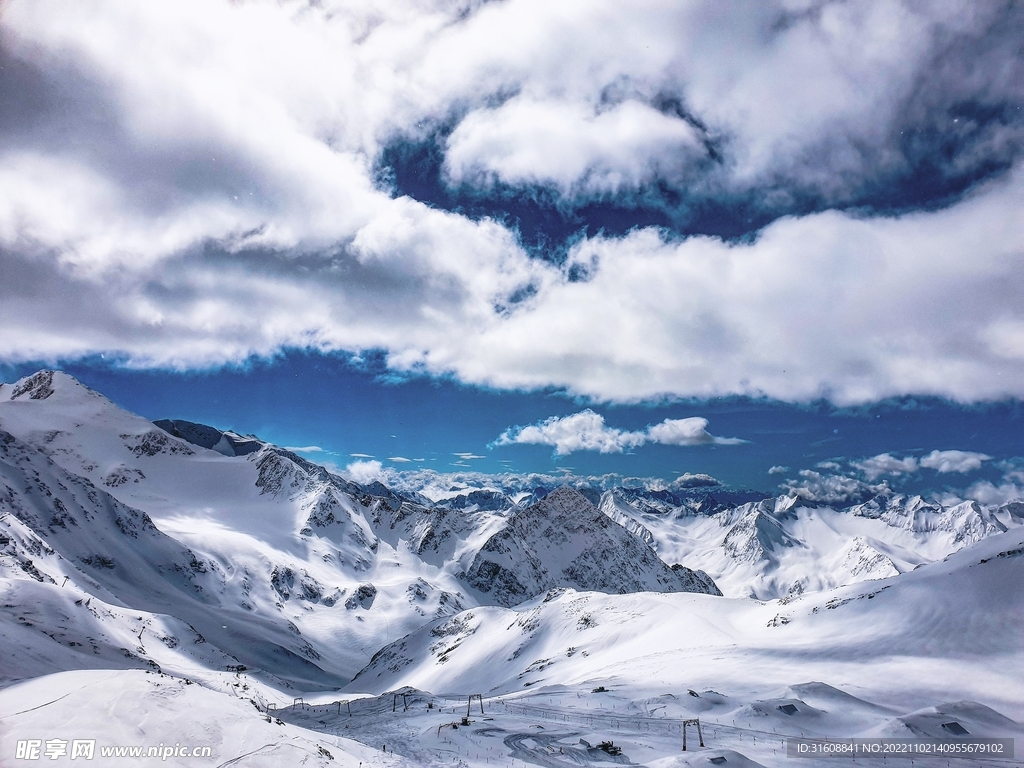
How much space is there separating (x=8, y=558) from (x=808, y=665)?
4264 inches

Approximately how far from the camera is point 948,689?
1656 inches

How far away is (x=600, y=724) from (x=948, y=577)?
2248 inches

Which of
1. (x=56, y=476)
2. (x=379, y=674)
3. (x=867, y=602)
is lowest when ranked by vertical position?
(x=379, y=674)

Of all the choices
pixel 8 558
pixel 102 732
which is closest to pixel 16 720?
pixel 102 732

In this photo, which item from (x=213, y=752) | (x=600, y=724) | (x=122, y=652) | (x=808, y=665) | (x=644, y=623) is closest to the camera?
(x=213, y=752)

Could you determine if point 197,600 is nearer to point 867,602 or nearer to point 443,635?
point 443,635

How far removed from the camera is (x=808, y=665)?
5050 cm

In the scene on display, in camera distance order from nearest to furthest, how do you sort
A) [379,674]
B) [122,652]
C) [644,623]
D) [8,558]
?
[122,652] < [8,558] < [644,623] < [379,674]

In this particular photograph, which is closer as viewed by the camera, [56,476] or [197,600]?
[56,476]

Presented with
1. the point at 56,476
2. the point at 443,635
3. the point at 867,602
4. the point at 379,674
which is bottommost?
the point at 379,674

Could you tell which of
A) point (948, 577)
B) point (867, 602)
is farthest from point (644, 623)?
point (948, 577)

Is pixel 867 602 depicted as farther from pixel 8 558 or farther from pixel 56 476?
pixel 56 476

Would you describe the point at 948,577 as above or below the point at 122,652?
above

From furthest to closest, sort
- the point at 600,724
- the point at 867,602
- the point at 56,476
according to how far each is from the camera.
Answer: the point at 56,476
the point at 867,602
the point at 600,724
